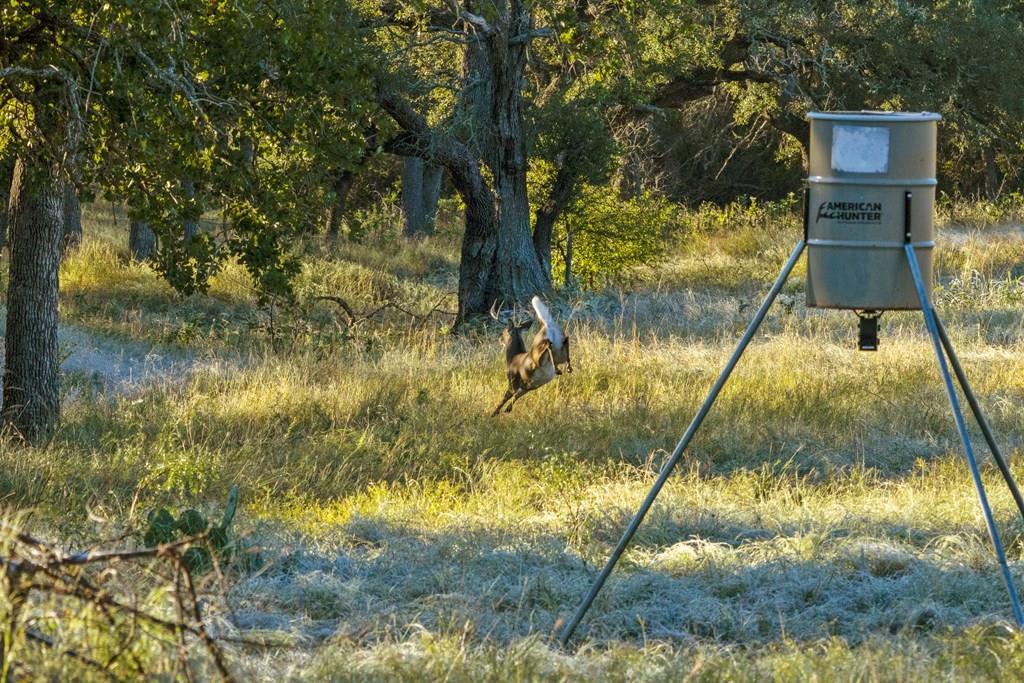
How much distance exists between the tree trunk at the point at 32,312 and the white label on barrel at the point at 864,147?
247 inches

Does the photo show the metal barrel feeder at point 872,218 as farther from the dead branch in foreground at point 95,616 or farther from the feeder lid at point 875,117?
the dead branch in foreground at point 95,616

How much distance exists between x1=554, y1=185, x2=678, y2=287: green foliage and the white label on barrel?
1429 cm

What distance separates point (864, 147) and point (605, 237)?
14583 millimetres

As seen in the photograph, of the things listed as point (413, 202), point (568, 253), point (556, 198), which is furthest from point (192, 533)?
point (413, 202)

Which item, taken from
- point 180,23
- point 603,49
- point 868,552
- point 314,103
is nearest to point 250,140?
point 314,103

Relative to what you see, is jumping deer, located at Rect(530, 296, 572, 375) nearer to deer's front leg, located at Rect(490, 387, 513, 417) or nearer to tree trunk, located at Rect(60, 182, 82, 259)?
deer's front leg, located at Rect(490, 387, 513, 417)

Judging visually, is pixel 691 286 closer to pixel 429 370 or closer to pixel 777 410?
pixel 429 370

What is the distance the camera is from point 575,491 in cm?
721

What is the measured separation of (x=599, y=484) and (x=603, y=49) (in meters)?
7.88

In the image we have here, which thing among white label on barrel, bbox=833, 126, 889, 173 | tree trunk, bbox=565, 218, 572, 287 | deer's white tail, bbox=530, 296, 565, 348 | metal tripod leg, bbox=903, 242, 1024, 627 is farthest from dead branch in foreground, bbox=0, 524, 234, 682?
tree trunk, bbox=565, 218, 572, 287

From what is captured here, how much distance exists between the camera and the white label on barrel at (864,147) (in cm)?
466

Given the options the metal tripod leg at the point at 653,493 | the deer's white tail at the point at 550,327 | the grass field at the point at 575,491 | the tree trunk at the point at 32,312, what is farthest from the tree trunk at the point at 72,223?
the metal tripod leg at the point at 653,493

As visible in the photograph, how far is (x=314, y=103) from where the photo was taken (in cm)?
858

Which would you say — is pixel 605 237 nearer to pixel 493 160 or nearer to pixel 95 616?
pixel 493 160
